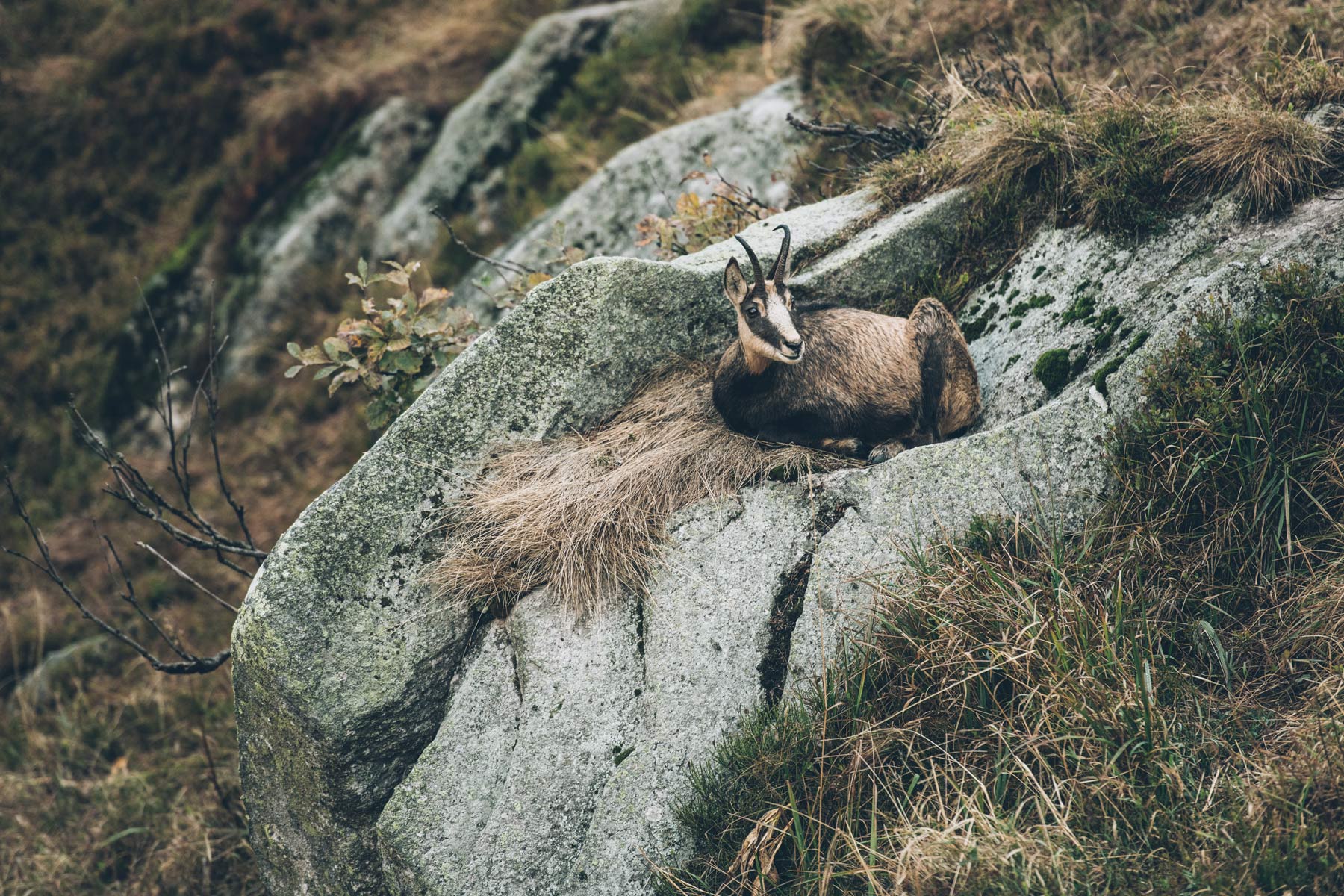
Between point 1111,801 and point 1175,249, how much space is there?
2888mm

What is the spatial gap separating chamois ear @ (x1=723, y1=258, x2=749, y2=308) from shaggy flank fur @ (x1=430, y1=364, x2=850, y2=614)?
728mm

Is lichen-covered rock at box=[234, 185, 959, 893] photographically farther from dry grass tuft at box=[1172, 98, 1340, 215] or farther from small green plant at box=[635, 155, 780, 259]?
dry grass tuft at box=[1172, 98, 1340, 215]

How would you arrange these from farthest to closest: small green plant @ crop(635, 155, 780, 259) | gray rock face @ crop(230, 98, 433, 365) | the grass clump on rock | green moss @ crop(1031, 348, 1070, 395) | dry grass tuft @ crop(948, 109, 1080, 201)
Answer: gray rock face @ crop(230, 98, 433, 365) < small green plant @ crop(635, 155, 780, 259) < dry grass tuft @ crop(948, 109, 1080, 201) < green moss @ crop(1031, 348, 1070, 395) < the grass clump on rock

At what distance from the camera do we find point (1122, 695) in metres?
3.41

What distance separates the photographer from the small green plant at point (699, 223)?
635 centimetres

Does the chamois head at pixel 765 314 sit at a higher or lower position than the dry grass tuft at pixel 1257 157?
higher

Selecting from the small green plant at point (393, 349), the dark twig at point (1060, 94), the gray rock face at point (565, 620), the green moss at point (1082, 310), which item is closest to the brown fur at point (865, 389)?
the gray rock face at point (565, 620)

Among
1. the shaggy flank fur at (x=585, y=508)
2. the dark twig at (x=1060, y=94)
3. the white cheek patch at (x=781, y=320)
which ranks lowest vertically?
the shaggy flank fur at (x=585, y=508)

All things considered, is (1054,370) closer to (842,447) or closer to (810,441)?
(842,447)

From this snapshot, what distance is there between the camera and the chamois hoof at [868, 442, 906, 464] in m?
4.63

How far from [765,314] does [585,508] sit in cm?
133

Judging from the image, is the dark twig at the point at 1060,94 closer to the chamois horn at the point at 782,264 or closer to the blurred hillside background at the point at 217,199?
the blurred hillside background at the point at 217,199

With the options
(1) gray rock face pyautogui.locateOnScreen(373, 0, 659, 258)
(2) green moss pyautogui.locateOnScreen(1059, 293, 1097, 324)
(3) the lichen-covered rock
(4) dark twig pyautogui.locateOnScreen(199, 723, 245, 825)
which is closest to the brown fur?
(2) green moss pyautogui.locateOnScreen(1059, 293, 1097, 324)

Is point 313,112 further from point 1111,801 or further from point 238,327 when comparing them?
point 1111,801
